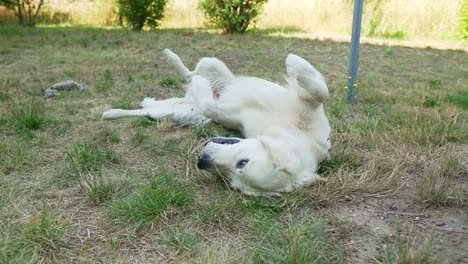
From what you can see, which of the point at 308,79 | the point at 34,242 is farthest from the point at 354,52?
the point at 34,242

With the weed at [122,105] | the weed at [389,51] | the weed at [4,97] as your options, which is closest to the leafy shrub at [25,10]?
the weed at [4,97]

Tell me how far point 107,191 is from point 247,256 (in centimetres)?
104

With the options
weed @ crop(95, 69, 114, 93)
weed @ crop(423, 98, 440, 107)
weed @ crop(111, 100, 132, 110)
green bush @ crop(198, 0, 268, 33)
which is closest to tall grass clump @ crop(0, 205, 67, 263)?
weed @ crop(111, 100, 132, 110)

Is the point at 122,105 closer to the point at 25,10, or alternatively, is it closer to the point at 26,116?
the point at 26,116

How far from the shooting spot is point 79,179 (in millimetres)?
2834

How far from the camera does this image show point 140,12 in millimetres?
11672

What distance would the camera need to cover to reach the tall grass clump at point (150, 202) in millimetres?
2389

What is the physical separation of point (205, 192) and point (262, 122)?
0.69 metres

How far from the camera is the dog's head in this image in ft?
8.23

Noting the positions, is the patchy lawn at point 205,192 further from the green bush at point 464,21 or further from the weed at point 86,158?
the green bush at point 464,21

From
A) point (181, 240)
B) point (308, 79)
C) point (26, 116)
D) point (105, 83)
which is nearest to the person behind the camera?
point (181, 240)

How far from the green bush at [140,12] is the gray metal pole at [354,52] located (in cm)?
818

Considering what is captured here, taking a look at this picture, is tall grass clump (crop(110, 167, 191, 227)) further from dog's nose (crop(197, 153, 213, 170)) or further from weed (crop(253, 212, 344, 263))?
weed (crop(253, 212, 344, 263))

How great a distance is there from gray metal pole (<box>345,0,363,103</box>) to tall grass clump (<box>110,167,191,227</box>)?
2.70 metres
